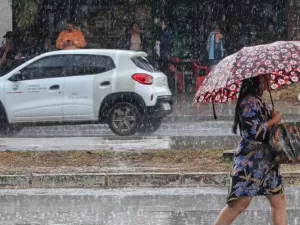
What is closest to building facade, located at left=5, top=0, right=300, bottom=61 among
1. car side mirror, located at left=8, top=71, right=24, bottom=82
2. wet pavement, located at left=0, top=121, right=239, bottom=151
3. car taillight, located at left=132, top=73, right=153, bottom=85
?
wet pavement, located at left=0, top=121, right=239, bottom=151

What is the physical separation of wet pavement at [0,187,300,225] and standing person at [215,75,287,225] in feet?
5.82

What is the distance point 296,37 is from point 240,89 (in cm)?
1783

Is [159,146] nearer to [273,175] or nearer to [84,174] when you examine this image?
[84,174]

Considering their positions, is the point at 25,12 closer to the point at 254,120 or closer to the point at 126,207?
the point at 126,207

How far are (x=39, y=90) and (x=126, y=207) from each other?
7141mm

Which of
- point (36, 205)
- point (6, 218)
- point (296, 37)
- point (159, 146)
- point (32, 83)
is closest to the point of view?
point (6, 218)

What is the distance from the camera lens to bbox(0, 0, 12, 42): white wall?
79.3 feet

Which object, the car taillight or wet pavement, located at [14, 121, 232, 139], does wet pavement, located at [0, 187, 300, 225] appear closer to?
the car taillight

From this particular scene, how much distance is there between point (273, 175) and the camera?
728 centimetres

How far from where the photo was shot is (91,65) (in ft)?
54.6

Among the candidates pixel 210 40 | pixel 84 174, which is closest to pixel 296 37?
pixel 210 40

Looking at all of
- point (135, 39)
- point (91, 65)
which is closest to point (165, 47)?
point (135, 39)

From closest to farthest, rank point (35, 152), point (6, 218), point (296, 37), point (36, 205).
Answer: point (6, 218)
point (36, 205)
point (35, 152)
point (296, 37)

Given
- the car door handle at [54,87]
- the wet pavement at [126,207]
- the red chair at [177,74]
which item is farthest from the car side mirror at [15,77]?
the red chair at [177,74]
